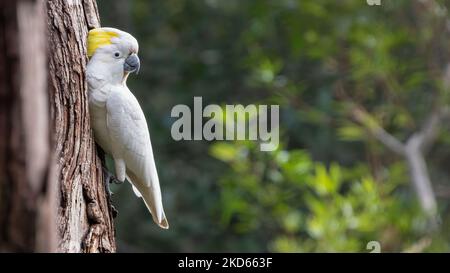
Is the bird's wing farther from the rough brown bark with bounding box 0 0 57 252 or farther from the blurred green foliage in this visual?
the blurred green foliage

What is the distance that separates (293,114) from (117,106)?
408 cm

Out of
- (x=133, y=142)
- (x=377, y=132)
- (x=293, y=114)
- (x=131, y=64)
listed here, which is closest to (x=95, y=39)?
(x=131, y=64)

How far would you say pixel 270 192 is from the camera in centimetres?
584

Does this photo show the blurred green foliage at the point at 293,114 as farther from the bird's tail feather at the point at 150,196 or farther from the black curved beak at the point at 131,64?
the black curved beak at the point at 131,64

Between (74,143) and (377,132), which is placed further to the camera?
(377,132)

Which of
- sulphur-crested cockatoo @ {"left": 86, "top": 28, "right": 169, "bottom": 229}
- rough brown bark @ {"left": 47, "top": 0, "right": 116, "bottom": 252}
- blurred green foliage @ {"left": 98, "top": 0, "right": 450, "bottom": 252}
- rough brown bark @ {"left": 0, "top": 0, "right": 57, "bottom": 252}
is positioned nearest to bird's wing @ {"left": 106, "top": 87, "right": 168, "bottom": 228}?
sulphur-crested cockatoo @ {"left": 86, "top": 28, "right": 169, "bottom": 229}

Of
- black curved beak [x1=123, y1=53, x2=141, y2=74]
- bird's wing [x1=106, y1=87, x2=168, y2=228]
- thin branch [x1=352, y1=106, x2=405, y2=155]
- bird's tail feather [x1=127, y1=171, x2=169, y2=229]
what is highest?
thin branch [x1=352, y1=106, x2=405, y2=155]

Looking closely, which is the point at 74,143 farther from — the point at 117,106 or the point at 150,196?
the point at 150,196

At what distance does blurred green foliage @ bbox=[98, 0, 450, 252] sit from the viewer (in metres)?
5.52

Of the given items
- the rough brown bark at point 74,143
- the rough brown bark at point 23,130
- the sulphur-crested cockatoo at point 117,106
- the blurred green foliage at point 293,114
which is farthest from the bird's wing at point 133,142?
the blurred green foliage at point 293,114

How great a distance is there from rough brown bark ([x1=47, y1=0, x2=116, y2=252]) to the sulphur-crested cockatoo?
2.5 inches

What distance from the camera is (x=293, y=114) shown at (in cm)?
670
